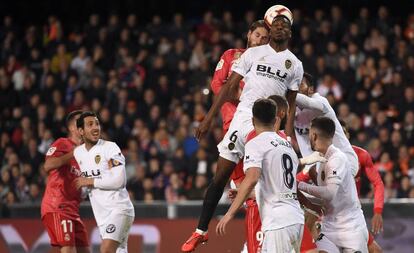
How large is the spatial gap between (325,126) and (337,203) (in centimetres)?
80

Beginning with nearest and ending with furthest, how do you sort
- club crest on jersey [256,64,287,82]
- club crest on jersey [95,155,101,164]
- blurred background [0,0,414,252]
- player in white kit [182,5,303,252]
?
1. player in white kit [182,5,303,252]
2. club crest on jersey [256,64,287,82]
3. club crest on jersey [95,155,101,164]
4. blurred background [0,0,414,252]

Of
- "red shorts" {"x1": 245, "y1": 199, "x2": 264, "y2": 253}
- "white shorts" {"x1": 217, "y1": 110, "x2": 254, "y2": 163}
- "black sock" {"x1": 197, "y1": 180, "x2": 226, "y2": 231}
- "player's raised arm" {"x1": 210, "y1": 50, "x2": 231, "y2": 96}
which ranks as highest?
"player's raised arm" {"x1": 210, "y1": 50, "x2": 231, "y2": 96}

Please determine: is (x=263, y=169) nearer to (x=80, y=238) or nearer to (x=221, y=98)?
(x=221, y=98)

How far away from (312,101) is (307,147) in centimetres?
78

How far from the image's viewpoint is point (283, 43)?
1009 centimetres

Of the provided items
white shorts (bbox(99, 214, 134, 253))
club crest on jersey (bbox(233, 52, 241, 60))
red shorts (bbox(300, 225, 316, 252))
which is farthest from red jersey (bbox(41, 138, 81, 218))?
red shorts (bbox(300, 225, 316, 252))

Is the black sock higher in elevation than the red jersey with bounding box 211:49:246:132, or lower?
lower

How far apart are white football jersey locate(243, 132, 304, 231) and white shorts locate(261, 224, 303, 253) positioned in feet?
0.14

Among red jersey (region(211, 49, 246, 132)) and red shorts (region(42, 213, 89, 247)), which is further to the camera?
red shorts (region(42, 213, 89, 247))

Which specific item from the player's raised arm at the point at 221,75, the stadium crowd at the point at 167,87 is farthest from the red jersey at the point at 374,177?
the stadium crowd at the point at 167,87

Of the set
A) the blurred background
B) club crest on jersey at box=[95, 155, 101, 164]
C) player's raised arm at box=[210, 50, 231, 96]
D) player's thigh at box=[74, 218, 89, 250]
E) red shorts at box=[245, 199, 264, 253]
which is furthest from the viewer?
the blurred background

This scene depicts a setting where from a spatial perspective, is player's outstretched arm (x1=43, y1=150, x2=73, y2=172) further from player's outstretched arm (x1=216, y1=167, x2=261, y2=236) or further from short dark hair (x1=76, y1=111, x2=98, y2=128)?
player's outstretched arm (x1=216, y1=167, x2=261, y2=236)

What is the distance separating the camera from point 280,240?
8.84 m

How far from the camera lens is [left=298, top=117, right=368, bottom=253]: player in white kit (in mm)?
10102
